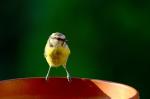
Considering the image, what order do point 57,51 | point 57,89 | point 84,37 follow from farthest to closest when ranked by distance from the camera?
1. point 84,37
2. point 57,51
3. point 57,89

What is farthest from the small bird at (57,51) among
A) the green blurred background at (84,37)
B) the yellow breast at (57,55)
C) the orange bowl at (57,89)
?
the green blurred background at (84,37)

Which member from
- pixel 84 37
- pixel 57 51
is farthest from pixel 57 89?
pixel 84 37

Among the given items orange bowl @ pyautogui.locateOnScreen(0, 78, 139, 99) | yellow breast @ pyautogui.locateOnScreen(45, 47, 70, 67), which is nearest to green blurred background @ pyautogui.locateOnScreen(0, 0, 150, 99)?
yellow breast @ pyautogui.locateOnScreen(45, 47, 70, 67)

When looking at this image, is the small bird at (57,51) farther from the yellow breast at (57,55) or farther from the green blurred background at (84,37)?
the green blurred background at (84,37)

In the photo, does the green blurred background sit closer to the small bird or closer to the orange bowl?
the small bird

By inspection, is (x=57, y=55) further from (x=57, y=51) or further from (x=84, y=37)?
(x=84, y=37)

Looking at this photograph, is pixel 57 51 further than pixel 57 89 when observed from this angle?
Yes
